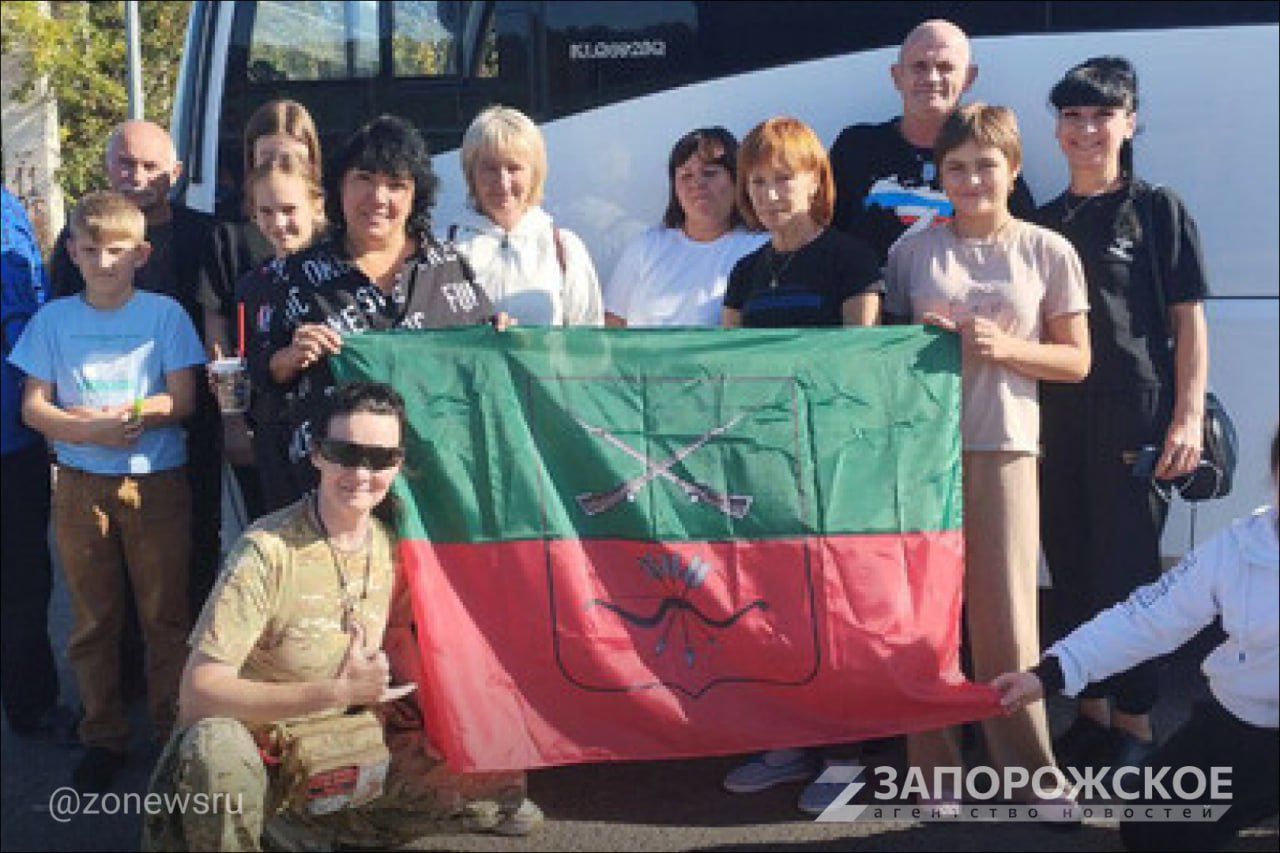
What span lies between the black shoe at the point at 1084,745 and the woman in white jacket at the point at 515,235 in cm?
205

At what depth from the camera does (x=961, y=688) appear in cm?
380

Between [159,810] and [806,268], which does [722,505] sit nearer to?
[806,268]

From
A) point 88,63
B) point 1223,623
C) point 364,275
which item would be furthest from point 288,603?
point 88,63

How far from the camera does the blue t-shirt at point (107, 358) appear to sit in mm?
4375

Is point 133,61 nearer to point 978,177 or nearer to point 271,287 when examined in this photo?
A: point 271,287

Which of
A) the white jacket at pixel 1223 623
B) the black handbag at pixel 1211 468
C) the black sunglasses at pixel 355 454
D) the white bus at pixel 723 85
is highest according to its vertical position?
the white bus at pixel 723 85

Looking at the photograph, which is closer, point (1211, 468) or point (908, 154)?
point (1211, 468)

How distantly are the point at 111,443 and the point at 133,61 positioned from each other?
12.3 m

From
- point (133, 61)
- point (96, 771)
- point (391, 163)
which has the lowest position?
point (96, 771)

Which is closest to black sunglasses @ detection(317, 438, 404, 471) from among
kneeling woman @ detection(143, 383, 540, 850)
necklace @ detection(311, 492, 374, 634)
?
kneeling woman @ detection(143, 383, 540, 850)

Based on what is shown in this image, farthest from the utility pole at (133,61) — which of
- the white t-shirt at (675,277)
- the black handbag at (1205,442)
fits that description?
the black handbag at (1205,442)

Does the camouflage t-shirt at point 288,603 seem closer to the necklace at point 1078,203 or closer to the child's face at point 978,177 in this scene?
the child's face at point 978,177

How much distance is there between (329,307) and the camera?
3918 millimetres

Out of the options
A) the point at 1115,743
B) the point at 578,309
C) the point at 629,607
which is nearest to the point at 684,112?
the point at 578,309
